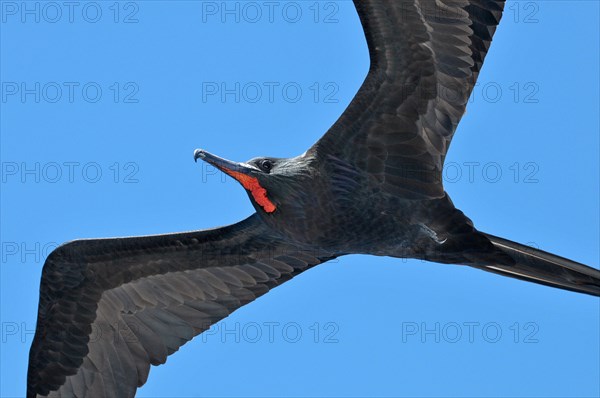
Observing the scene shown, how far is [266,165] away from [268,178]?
180 mm

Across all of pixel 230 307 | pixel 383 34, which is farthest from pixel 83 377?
pixel 383 34

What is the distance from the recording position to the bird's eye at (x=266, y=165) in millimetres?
8383

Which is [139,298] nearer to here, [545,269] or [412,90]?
[412,90]

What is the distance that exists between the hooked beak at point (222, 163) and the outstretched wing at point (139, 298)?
3.63 feet

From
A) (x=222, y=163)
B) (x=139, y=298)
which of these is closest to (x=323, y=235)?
(x=222, y=163)

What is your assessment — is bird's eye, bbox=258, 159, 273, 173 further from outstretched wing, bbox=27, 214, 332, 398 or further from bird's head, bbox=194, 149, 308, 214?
outstretched wing, bbox=27, 214, 332, 398

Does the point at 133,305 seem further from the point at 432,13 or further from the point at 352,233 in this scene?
the point at 432,13

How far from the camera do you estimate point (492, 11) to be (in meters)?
8.10

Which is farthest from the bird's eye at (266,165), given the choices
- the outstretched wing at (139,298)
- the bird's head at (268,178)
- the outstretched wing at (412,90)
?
the outstretched wing at (139,298)

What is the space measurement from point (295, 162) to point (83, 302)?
2.37 m

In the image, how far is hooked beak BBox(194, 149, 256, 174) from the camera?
8062mm

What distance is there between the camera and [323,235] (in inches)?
329

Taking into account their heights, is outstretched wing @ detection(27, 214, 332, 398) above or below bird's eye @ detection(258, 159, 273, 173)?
below

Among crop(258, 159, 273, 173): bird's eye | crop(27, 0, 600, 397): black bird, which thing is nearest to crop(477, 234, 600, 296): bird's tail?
crop(27, 0, 600, 397): black bird
